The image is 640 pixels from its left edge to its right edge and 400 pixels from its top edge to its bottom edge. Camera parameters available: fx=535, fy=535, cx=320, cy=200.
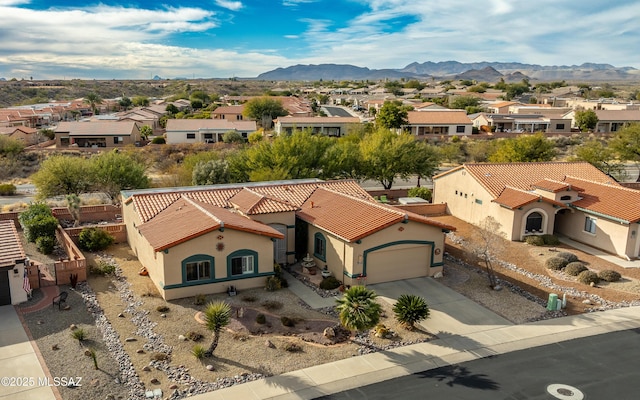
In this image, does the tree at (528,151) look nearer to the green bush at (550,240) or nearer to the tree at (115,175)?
the green bush at (550,240)

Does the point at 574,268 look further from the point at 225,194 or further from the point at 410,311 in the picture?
the point at 225,194

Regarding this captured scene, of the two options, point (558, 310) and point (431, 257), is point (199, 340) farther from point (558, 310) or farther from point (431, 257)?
point (558, 310)

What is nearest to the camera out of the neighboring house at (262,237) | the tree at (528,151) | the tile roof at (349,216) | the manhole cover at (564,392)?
the manhole cover at (564,392)

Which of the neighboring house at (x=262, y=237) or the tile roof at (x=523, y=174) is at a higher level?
the tile roof at (x=523, y=174)

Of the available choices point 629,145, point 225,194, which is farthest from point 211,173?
point 629,145

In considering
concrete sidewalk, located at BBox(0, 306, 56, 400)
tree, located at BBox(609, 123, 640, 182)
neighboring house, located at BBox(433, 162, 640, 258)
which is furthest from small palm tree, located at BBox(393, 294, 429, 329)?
tree, located at BBox(609, 123, 640, 182)

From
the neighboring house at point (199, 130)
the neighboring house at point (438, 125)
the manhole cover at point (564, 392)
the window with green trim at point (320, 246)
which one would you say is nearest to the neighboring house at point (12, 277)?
the window with green trim at point (320, 246)
